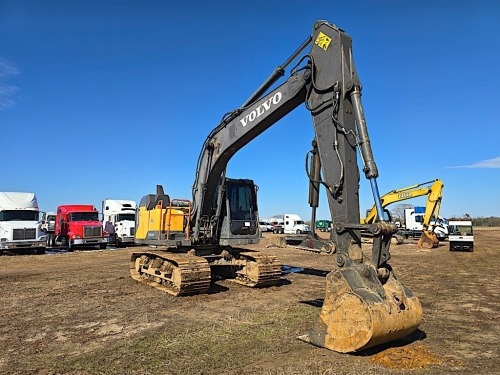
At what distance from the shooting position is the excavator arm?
5.75 meters

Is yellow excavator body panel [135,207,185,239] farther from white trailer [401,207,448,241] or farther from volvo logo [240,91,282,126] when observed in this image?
white trailer [401,207,448,241]

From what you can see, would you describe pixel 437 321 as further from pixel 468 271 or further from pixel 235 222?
pixel 468 271

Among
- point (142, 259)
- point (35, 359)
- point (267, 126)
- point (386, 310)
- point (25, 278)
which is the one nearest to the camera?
point (386, 310)

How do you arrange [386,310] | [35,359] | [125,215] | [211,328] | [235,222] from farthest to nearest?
[125,215] < [235,222] < [211,328] < [35,359] < [386,310]

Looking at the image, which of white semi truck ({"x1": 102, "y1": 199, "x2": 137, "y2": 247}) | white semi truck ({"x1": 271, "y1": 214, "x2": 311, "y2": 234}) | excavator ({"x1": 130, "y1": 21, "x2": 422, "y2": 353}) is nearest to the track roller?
excavator ({"x1": 130, "y1": 21, "x2": 422, "y2": 353})

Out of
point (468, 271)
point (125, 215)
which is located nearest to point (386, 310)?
point (468, 271)

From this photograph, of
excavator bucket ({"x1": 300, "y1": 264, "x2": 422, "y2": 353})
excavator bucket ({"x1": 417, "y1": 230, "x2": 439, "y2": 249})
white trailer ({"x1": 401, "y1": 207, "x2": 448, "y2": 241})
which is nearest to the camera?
excavator bucket ({"x1": 300, "y1": 264, "x2": 422, "y2": 353})

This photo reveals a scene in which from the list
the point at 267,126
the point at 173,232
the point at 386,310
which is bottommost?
the point at 386,310

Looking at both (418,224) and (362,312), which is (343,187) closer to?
(362,312)

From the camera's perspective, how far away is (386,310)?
18.7 ft

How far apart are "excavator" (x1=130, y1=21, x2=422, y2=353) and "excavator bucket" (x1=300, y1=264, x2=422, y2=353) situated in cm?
1

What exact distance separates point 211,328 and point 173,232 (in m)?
4.84

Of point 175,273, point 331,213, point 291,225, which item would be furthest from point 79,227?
point 291,225

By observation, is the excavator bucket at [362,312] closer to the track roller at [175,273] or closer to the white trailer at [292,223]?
the track roller at [175,273]
